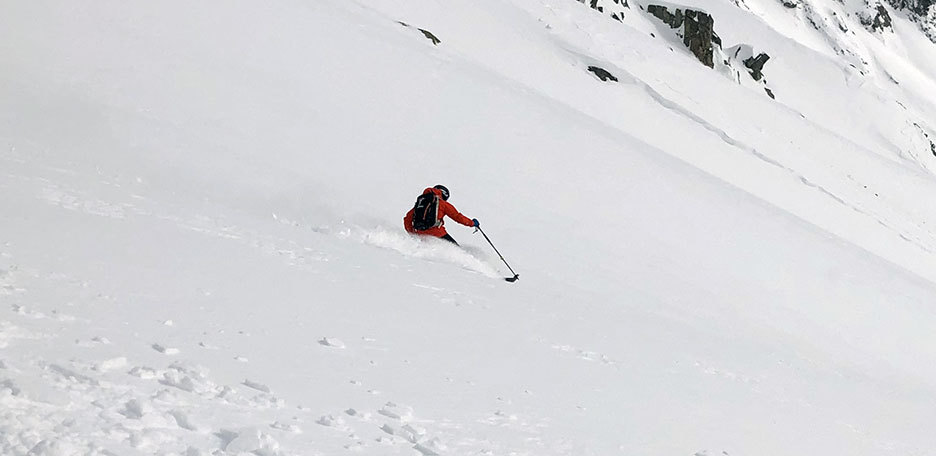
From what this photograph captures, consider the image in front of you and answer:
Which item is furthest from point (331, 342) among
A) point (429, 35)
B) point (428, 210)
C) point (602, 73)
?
point (602, 73)

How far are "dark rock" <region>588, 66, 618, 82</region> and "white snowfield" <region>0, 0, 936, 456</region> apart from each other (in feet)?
5.37

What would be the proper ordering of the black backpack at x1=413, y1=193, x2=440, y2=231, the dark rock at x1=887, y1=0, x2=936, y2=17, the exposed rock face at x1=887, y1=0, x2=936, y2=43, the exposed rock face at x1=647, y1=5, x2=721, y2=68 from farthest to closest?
the dark rock at x1=887, y1=0, x2=936, y2=17, the exposed rock face at x1=887, y1=0, x2=936, y2=43, the exposed rock face at x1=647, y1=5, x2=721, y2=68, the black backpack at x1=413, y1=193, x2=440, y2=231

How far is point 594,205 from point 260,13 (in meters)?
9.26

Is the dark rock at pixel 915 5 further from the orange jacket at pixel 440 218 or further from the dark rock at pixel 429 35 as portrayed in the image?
the orange jacket at pixel 440 218

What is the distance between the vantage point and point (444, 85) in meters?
18.7

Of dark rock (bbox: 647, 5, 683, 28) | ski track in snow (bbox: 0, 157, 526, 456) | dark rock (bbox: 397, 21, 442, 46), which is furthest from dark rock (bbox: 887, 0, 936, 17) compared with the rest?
ski track in snow (bbox: 0, 157, 526, 456)

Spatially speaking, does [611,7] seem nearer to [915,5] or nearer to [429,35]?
[429,35]

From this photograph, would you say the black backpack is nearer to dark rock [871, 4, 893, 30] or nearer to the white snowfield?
the white snowfield

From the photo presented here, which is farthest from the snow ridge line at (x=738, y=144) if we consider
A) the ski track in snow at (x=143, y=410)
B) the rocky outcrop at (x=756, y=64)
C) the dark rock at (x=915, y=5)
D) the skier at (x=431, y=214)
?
the dark rock at (x=915, y=5)

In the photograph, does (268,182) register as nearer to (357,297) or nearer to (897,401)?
(357,297)

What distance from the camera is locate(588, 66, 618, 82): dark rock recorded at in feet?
91.8

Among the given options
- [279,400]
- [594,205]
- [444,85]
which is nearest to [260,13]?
[444,85]

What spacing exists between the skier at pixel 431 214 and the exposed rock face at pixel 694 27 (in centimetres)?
3575

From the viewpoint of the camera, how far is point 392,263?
28.3ft
